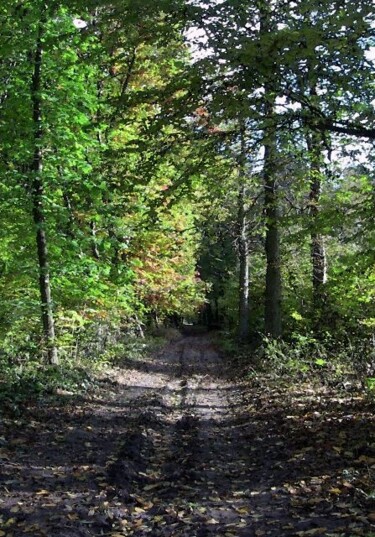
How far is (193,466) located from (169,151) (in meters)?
3.99

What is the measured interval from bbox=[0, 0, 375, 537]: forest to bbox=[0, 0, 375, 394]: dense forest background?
0.12ft

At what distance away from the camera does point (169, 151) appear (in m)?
6.59

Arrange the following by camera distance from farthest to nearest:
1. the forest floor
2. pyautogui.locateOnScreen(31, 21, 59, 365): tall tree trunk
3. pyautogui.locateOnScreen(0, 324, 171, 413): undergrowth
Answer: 1. pyautogui.locateOnScreen(31, 21, 59, 365): tall tree trunk
2. pyautogui.locateOnScreen(0, 324, 171, 413): undergrowth
3. the forest floor

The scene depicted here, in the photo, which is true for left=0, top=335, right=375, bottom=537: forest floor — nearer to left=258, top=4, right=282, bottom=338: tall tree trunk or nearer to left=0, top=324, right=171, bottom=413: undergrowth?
left=0, top=324, right=171, bottom=413: undergrowth

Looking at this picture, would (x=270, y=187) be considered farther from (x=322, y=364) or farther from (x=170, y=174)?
(x=322, y=364)

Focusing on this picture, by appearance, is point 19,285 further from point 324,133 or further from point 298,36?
point 298,36

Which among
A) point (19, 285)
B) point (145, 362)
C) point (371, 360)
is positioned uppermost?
point (19, 285)

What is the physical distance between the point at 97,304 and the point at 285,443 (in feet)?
Answer: 30.4

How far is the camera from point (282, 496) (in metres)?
5.13

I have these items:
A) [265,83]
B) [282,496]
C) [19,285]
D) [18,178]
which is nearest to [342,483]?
[282,496]

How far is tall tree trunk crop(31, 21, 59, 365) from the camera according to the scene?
396 inches

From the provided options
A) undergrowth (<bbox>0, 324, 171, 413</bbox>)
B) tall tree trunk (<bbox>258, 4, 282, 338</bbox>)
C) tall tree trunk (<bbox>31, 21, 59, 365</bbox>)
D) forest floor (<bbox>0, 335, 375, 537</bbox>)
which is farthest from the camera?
tall tree trunk (<bbox>31, 21, 59, 365</bbox>)

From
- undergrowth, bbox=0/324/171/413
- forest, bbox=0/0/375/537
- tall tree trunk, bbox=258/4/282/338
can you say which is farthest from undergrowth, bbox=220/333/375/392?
undergrowth, bbox=0/324/171/413

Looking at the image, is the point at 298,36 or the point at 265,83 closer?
the point at 298,36
